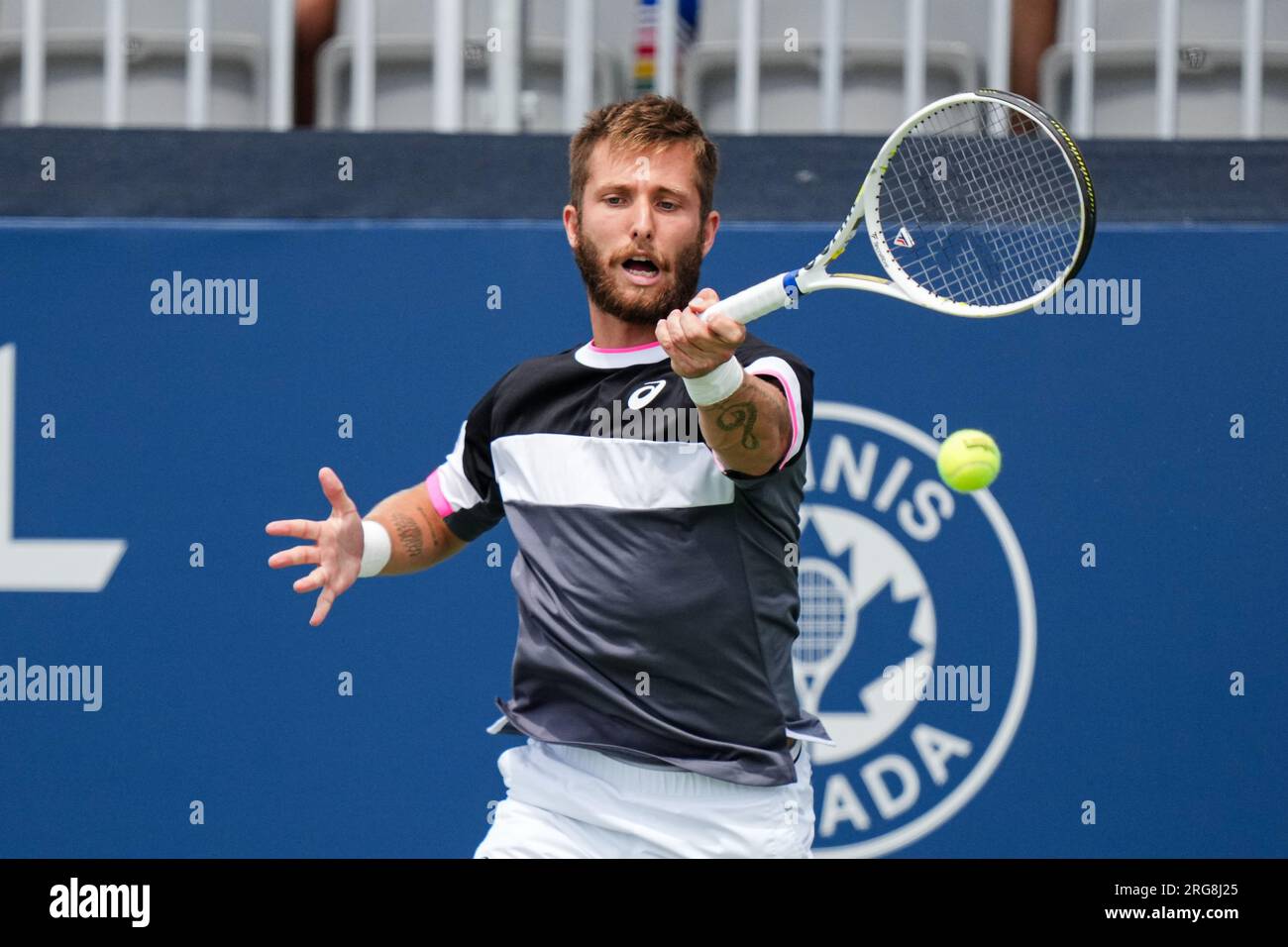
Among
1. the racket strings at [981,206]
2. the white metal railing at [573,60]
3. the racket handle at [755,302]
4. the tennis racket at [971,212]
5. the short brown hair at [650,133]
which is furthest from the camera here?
the white metal railing at [573,60]

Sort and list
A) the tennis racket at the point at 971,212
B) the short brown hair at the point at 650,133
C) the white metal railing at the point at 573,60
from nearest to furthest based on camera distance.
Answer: the tennis racket at the point at 971,212 → the short brown hair at the point at 650,133 → the white metal railing at the point at 573,60

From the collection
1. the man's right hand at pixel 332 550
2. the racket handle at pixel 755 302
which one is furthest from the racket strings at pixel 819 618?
the racket handle at pixel 755 302

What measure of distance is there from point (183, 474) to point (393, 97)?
123 cm

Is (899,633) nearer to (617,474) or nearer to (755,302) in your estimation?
(617,474)

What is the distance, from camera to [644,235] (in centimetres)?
295

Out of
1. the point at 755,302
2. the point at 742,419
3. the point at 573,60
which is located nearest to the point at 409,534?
the point at 742,419

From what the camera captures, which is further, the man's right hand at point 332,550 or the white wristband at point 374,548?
the white wristband at point 374,548

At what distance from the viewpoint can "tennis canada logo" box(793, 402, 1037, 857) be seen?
13.8ft

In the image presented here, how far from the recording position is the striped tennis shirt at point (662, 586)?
2881mm

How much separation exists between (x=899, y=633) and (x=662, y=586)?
4.85 feet

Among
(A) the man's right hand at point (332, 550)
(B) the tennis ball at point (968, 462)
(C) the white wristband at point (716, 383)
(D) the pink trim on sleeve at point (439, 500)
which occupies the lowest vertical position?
(A) the man's right hand at point (332, 550)

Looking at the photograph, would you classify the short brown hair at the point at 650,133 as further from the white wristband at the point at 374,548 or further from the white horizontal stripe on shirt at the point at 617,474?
the white wristband at the point at 374,548

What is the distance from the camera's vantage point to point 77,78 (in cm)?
477
